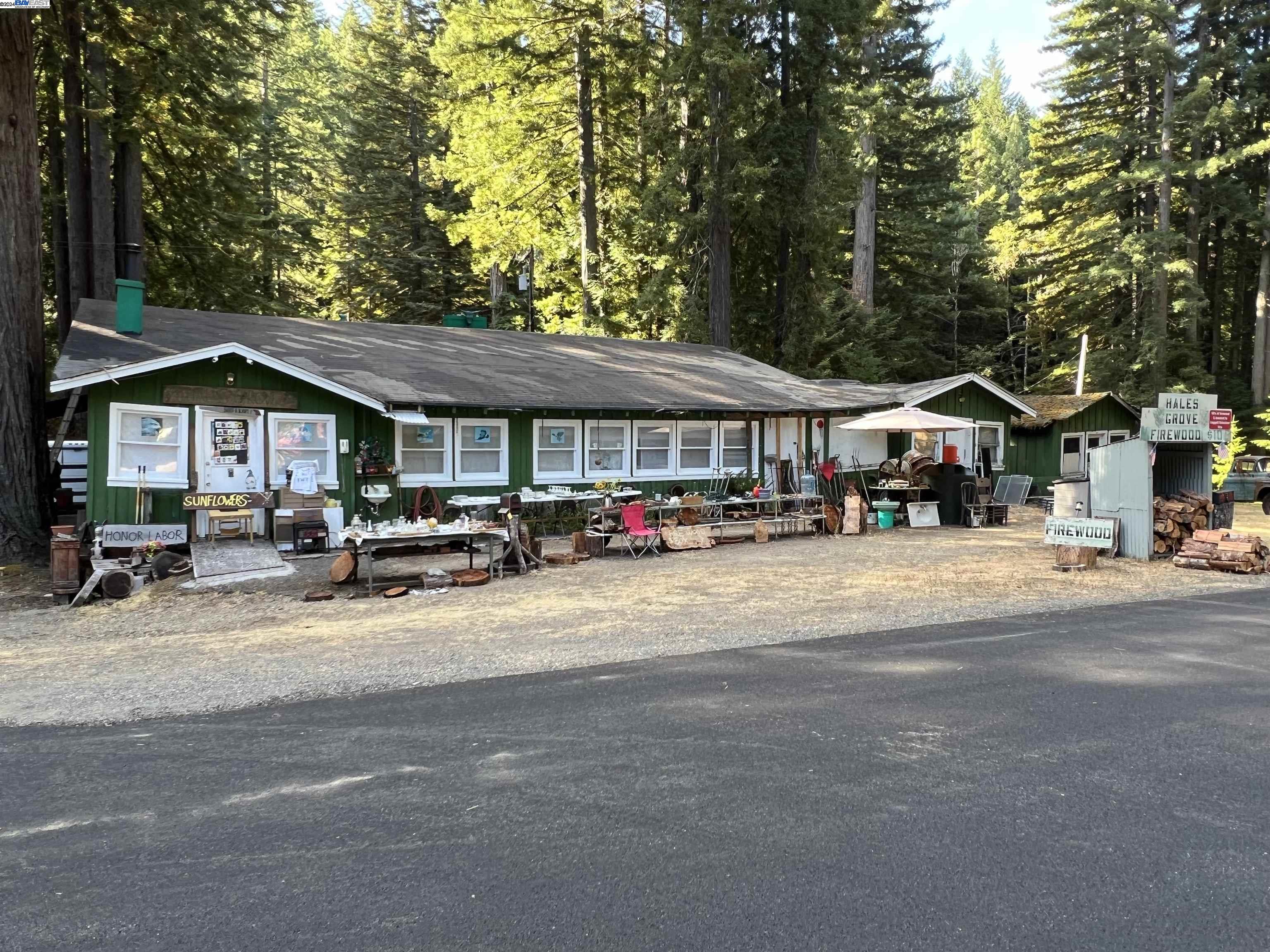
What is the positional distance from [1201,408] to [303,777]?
13.6m

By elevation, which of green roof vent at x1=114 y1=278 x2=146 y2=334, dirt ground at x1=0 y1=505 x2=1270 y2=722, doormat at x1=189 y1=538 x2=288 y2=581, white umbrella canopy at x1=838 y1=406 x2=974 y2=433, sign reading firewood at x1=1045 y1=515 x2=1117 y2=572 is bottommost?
dirt ground at x1=0 y1=505 x2=1270 y2=722

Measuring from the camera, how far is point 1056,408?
2294cm

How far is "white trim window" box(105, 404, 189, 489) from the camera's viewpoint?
38.3 ft

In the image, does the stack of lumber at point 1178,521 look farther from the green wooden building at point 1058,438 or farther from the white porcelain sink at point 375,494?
the white porcelain sink at point 375,494

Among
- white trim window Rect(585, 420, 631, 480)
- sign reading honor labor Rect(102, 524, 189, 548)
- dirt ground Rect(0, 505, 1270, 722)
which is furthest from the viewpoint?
white trim window Rect(585, 420, 631, 480)

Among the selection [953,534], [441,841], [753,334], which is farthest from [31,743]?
[753,334]

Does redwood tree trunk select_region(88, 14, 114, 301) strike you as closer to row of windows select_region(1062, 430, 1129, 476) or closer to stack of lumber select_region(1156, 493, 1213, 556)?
stack of lumber select_region(1156, 493, 1213, 556)

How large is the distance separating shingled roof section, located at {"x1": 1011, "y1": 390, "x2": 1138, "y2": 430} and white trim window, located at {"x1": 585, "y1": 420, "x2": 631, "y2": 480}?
11545mm

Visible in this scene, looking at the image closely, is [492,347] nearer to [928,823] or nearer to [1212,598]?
[1212,598]

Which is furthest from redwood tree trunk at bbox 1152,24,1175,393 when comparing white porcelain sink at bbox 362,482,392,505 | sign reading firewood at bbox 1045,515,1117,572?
white porcelain sink at bbox 362,482,392,505

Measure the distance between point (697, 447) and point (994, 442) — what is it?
920 centimetres

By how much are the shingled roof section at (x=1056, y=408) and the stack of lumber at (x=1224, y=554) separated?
1007cm

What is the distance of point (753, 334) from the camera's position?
27.9 metres

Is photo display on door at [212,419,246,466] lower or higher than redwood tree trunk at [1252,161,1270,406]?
lower
